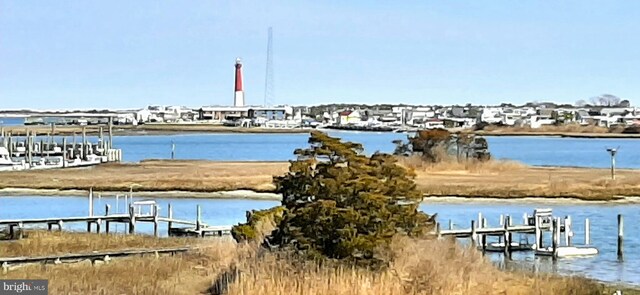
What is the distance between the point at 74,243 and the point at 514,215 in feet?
69.7

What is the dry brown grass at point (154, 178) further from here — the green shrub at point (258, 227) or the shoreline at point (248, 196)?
the green shrub at point (258, 227)

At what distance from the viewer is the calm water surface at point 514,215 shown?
1139 inches

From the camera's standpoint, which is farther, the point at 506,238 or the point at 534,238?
the point at 534,238

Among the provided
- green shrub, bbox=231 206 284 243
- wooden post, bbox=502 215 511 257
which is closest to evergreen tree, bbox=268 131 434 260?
green shrub, bbox=231 206 284 243

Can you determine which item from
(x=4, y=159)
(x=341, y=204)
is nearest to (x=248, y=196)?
(x=4, y=159)

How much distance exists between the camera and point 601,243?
34.2 meters

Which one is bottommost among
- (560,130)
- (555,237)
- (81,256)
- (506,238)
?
(560,130)

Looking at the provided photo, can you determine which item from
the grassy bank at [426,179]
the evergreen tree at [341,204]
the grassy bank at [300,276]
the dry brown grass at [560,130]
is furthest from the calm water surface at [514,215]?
the dry brown grass at [560,130]

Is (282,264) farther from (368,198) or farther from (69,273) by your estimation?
(69,273)

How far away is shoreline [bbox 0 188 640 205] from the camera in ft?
162

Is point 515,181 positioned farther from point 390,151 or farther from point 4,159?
point 390,151

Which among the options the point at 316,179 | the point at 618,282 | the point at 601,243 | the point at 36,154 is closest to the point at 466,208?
the point at 601,243

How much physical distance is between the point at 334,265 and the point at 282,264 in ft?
3.10

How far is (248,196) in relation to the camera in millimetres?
52531
